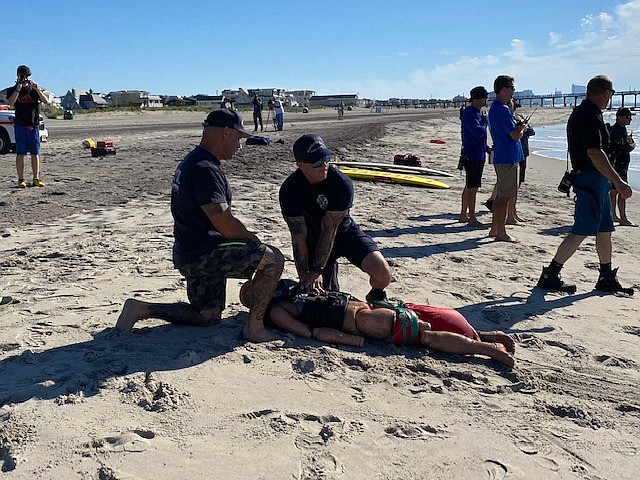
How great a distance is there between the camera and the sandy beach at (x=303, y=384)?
2906 millimetres

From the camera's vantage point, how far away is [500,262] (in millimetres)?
6848

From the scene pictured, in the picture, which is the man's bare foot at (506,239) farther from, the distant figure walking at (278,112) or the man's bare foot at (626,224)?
the distant figure walking at (278,112)

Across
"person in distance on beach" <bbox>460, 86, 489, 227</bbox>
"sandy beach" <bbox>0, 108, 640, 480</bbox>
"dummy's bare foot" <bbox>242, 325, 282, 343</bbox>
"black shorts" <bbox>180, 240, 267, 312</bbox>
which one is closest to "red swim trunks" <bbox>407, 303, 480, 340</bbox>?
"sandy beach" <bbox>0, 108, 640, 480</bbox>

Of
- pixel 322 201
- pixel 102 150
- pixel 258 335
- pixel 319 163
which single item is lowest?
pixel 258 335

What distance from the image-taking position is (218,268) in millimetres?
4199

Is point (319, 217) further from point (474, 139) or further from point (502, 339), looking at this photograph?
point (474, 139)

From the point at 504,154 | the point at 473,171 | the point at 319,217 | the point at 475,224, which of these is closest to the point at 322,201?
the point at 319,217

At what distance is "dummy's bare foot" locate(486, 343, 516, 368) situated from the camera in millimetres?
4051

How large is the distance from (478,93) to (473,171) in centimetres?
104

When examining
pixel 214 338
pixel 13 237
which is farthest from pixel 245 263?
pixel 13 237

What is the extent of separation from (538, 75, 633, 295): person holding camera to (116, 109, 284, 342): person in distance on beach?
9.84 feet

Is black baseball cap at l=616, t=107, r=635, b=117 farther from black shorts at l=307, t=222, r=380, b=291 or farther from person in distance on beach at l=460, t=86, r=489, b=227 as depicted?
black shorts at l=307, t=222, r=380, b=291

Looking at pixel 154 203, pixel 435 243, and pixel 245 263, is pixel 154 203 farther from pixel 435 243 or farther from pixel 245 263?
pixel 245 263

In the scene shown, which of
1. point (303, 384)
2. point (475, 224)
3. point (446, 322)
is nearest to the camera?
point (303, 384)
